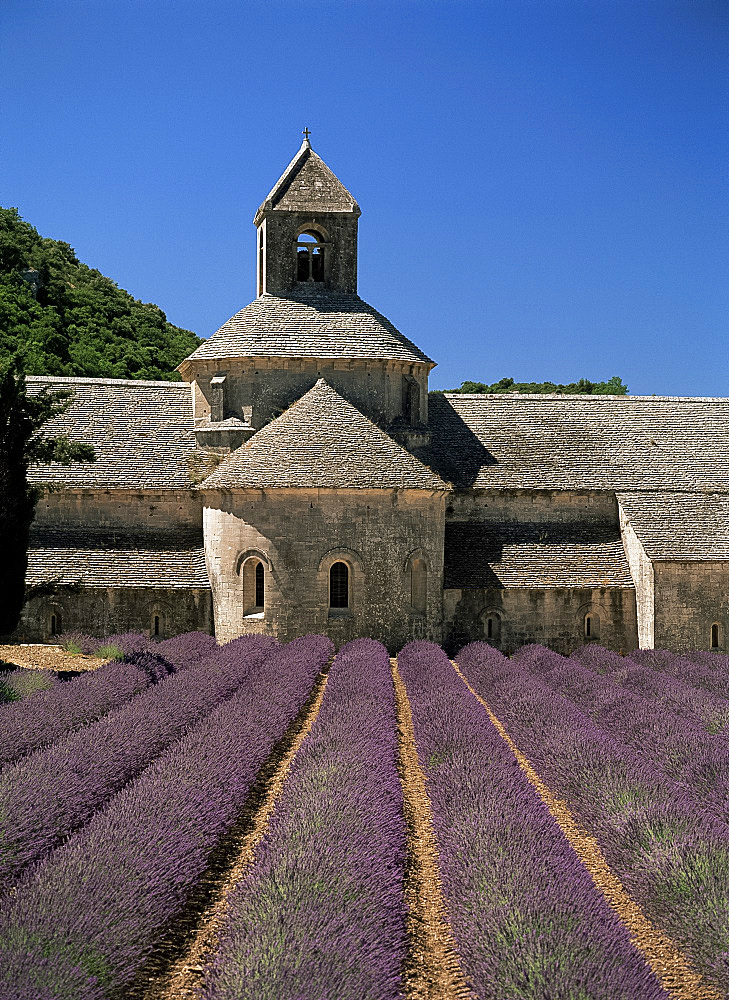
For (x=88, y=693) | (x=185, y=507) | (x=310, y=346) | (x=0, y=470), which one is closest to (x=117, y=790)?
(x=88, y=693)

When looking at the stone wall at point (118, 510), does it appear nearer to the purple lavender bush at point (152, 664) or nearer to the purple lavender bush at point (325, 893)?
the purple lavender bush at point (152, 664)

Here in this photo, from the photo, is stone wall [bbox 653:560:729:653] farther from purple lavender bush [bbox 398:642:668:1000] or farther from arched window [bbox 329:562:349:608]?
purple lavender bush [bbox 398:642:668:1000]

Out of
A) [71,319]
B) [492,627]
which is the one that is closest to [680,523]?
[492,627]

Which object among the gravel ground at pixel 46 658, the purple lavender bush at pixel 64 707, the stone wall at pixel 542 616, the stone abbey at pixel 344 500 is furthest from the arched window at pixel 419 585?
the purple lavender bush at pixel 64 707

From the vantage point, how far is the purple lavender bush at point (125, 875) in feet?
20.0

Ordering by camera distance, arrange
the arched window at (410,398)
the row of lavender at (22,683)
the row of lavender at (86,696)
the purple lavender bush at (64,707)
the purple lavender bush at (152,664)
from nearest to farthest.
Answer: the purple lavender bush at (64,707), the row of lavender at (86,696), the row of lavender at (22,683), the purple lavender bush at (152,664), the arched window at (410,398)

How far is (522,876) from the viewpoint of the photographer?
Result: 25.2ft

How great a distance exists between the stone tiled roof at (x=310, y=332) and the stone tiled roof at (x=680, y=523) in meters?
7.69

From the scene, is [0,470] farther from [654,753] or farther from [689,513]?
[689,513]

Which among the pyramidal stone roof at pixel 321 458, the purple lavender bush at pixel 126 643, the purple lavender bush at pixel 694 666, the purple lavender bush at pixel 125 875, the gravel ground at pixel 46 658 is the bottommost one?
the gravel ground at pixel 46 658

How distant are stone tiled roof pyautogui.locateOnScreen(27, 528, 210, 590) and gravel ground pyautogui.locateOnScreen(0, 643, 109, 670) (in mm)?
1737

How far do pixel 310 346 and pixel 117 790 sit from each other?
17555 millimetres

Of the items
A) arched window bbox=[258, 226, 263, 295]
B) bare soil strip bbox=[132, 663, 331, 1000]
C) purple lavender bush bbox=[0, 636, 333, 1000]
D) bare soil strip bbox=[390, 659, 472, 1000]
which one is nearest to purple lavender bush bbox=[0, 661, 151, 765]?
purple lavender bush bbox=[0, 636, 333, 1000]

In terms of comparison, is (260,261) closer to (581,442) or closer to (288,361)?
(288,361)
